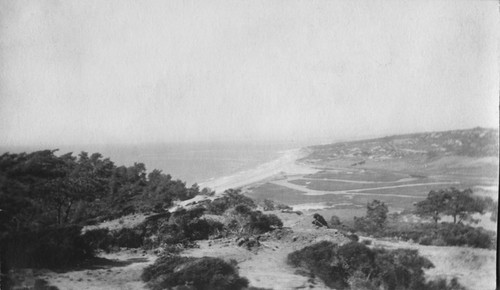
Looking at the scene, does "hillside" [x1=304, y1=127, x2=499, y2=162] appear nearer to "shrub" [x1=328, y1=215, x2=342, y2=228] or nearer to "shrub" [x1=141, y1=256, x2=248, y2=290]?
"shrub" [x1=328, y1=215, x2=342, y2=228]

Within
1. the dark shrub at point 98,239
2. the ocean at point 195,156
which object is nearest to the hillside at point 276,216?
the dark shrub at point 98,239

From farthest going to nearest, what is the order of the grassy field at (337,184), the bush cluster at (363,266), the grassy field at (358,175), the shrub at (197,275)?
the grassy field at (358,175), the grassy field at (337,184), the bush cluster at (363,266), the shrub at (197,275)

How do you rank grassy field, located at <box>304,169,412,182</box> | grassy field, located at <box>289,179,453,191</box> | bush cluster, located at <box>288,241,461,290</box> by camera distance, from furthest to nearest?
grassy field, located at <box>304,169,412,182</box> < grassy field, located at <box>289,179,453,191</box> < bush cluster, located at <box>288,241,461,290</box>

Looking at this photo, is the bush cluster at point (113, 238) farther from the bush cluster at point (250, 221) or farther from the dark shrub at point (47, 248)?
the bush cluster at point (250, 221)

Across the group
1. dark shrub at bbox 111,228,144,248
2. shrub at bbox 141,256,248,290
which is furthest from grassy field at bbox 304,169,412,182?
dark shrub at bbox 111,228,144,248

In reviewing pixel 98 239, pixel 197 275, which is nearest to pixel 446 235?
pixel 197 275

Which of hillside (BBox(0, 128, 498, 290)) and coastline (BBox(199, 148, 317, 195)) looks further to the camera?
coastline (BBox(199, 148, 317, 195))

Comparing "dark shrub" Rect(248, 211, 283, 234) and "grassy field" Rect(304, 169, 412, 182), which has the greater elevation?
"grassy field" Rect(304, 169, 412, 182)
